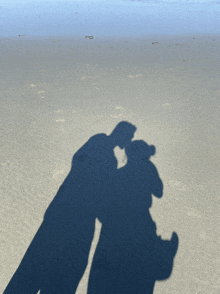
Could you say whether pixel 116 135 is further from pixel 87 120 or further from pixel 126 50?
pixel 126 50

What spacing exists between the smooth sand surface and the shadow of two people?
130 mm

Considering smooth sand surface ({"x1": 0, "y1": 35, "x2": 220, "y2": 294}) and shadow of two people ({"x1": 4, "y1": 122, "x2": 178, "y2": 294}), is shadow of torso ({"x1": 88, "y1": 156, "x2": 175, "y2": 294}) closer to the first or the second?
shadow of two people ({"x1": 4, "y1": 122, "x2": 178, "y2": 294})

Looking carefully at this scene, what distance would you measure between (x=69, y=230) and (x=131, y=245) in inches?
33.9

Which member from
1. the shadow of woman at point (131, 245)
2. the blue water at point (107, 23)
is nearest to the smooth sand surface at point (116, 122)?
the shadow of woman at point (131, 245)

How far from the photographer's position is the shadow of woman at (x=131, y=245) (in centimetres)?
250

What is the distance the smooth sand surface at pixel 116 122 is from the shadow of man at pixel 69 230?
0.45 feet

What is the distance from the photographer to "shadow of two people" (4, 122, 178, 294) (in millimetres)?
2508

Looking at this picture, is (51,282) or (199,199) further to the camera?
(199,199)

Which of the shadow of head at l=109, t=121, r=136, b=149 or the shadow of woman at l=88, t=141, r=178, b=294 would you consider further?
the shadow of head at l=109, t=121, r=136, b=149

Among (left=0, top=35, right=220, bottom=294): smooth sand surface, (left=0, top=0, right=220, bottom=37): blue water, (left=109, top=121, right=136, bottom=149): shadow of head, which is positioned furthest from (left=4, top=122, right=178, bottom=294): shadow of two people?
(left=0, top=0, right=220, bottom=37): blue water

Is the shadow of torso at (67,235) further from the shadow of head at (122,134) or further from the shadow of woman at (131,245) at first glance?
the shadow of head at (122,134)

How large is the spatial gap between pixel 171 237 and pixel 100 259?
0.98 meters

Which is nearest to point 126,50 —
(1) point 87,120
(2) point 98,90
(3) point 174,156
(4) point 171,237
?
(2) point 98,90

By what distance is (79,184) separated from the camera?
374 centimetres
